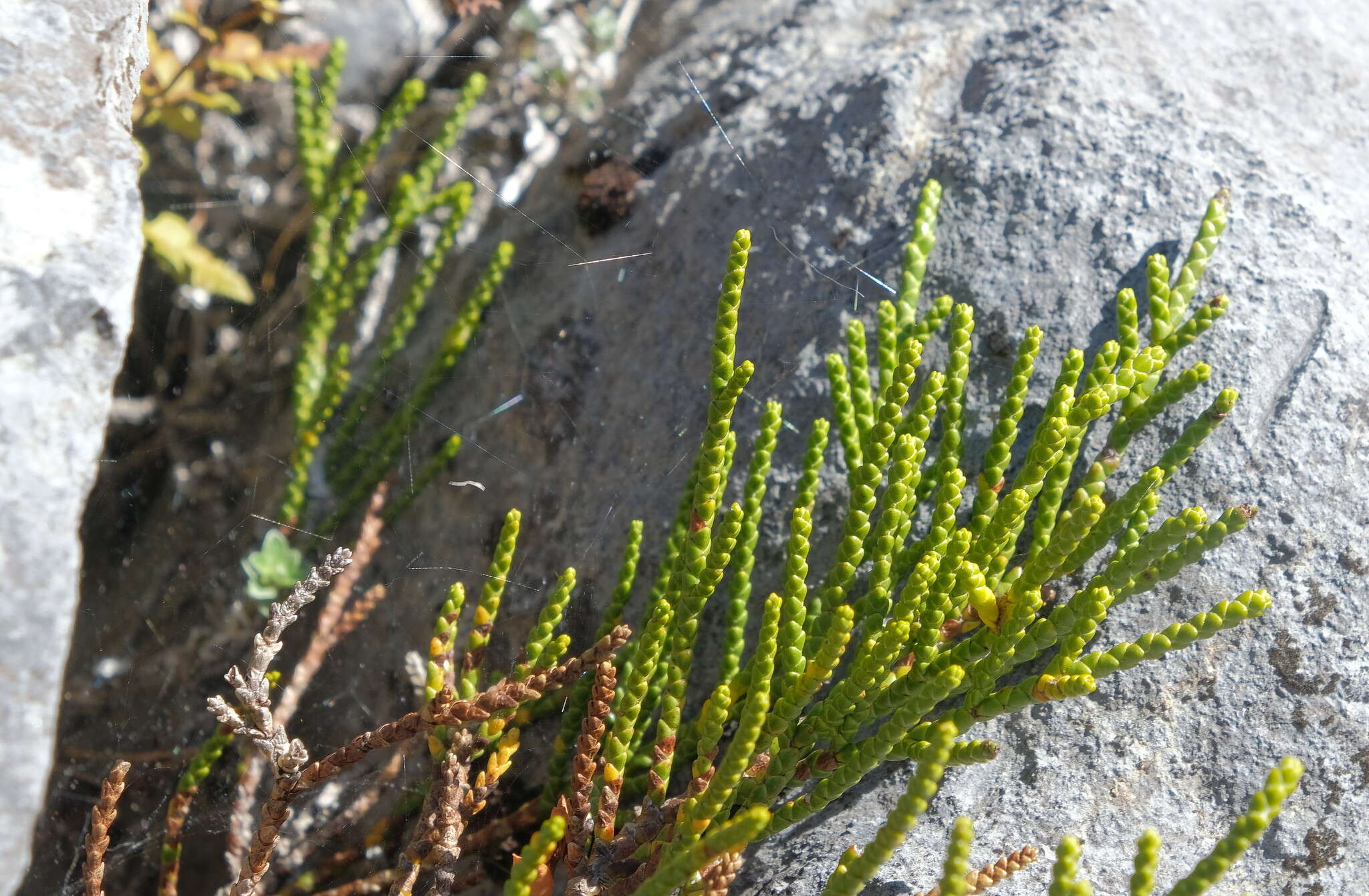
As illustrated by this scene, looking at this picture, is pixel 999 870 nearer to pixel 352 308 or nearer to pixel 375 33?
A: pixel 352 308

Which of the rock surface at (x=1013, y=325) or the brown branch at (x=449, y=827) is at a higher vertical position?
the rock surface at (x=1013, y=325)

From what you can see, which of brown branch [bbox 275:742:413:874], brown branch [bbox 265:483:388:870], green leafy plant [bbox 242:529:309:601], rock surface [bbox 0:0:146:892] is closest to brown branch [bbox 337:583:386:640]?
brown branch [bbox 265:483:388:870]

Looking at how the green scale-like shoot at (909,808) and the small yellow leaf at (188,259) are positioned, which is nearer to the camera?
the green scale-like shoot at (909,808)

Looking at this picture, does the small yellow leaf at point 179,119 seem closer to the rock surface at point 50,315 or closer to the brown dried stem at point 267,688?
the rock surface at point 50,315

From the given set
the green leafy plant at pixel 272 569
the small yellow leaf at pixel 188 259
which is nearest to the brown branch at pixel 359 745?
the green leafy plant at pixel 272 569

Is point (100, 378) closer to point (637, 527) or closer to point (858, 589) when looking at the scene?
point (637, 527)

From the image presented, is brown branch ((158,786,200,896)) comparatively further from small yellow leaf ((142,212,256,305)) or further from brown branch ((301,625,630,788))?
small yellow leaf ((142,212,256,305))
